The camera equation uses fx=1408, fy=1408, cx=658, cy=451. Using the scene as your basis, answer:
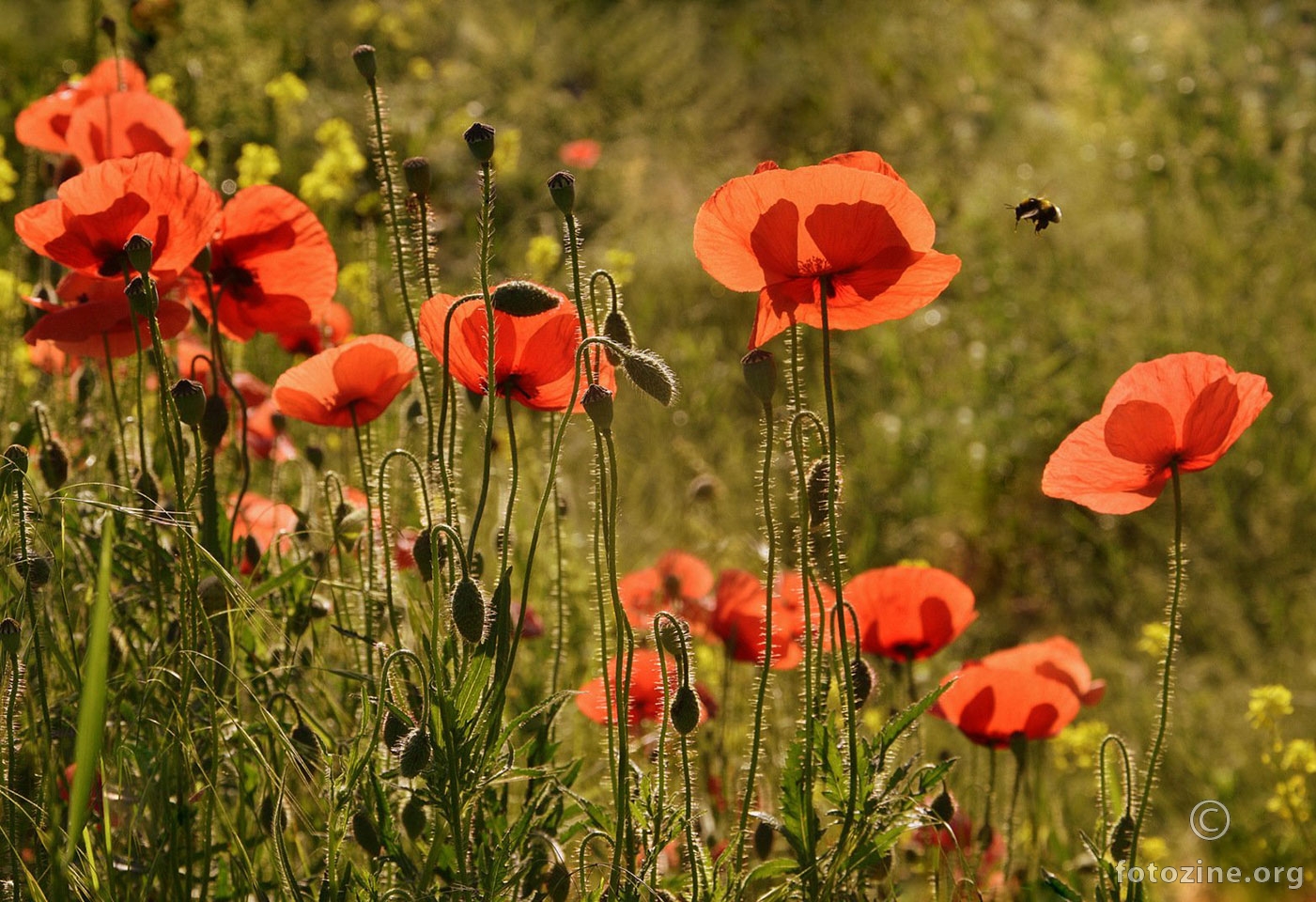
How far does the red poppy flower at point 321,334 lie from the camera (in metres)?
2.25

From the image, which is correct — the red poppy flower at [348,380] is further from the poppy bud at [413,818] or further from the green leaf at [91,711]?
the green leaf at [91,711]

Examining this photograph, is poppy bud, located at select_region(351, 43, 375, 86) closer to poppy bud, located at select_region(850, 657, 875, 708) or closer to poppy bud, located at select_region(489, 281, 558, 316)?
poppy bud, located at select_region(489, 281, 558, 316)

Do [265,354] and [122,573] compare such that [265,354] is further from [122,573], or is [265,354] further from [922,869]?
[922,869]

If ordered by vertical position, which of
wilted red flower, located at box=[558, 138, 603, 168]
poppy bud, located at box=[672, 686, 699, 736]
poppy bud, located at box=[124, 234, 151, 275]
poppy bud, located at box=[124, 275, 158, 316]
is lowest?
poppy bud, located at box=[672, 686, 699, 736]

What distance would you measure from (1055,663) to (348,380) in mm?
979

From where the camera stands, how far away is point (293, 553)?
6.35 ft

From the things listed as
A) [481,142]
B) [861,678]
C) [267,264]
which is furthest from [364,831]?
[267,264]

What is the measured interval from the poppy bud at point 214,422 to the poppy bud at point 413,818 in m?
0.46

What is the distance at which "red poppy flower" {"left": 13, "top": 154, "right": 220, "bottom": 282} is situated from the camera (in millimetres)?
1545

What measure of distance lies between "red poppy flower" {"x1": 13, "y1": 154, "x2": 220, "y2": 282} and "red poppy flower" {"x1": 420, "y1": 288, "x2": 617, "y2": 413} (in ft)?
1.03

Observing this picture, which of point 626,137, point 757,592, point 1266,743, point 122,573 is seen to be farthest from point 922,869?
point 626,137

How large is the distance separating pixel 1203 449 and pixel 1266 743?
67.0 inches

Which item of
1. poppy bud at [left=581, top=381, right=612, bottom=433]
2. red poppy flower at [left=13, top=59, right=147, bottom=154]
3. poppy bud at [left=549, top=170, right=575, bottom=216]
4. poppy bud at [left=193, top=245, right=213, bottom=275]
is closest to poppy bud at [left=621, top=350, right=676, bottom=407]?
poppy bud at [left=581, top=381, right=612, bottom=433]

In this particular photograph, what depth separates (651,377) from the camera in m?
1.24
